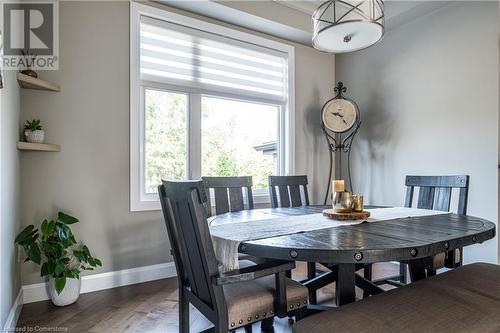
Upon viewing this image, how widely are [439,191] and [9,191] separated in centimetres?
309

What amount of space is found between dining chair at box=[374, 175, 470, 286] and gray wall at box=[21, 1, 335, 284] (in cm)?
226

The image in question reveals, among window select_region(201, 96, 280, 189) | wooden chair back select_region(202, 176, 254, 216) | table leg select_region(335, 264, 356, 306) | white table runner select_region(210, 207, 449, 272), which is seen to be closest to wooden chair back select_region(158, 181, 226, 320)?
white table runner select_region(210, 207, 449, 272)

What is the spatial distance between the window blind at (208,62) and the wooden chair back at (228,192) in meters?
1.23

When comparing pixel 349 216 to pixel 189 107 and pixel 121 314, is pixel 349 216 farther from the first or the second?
pixel 189 107

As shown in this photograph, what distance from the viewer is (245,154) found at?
357 cm

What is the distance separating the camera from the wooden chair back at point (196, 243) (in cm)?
120

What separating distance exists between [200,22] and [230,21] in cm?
35

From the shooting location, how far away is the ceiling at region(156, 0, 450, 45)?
3.01 m

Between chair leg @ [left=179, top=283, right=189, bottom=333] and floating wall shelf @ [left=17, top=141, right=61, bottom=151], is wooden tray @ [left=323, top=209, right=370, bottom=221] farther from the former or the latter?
floating wall shelf @ [left=17, top=141, right=61, bottom=151]

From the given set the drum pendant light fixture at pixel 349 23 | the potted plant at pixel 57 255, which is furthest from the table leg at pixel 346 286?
the potted plant at pixel 57 255

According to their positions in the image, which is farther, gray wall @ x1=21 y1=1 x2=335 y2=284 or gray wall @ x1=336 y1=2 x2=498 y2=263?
gray wall @ x1=336 y1=2 x2=498 y2=263

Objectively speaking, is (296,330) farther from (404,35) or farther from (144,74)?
(404,35)

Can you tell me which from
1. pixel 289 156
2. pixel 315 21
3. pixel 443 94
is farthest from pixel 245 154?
pixel 443 94

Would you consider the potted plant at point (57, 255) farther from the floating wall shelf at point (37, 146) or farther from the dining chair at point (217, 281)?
the dining chair at point (217, 281)
